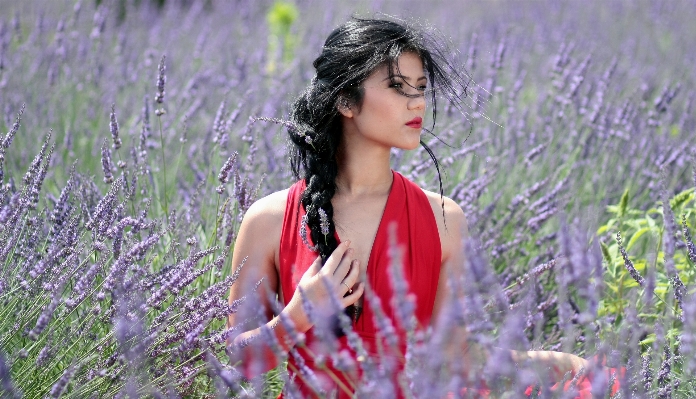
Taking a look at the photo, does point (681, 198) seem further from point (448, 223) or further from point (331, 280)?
point (331, 280)

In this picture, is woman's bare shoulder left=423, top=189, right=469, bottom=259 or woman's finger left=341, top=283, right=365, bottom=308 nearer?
woman's finger left=341, top=283, right=365, bottom=308

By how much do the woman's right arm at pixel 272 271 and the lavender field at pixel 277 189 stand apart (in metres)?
0.06

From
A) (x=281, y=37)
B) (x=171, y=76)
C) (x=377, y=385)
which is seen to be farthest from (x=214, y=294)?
(x=281, y=37)

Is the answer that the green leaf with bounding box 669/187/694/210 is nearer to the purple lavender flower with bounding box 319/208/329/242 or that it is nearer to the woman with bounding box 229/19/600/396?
the woman with bounding box 229/19/600/396

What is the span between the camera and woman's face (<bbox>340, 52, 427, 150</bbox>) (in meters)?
1.89

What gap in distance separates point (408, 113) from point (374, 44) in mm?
197

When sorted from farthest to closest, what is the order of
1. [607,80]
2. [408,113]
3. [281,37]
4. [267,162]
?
1. [281,37]
2. [607,80]
3. [267,162]
4. [408,113]

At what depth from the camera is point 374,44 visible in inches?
77.0

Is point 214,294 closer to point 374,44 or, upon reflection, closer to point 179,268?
point 179,268

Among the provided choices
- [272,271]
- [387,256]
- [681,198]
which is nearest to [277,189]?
[272,271]

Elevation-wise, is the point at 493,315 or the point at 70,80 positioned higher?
the point at 70,80

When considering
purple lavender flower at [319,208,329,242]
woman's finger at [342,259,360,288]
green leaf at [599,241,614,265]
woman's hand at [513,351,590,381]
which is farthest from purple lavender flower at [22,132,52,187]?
green leaf at [599,241,614,265]

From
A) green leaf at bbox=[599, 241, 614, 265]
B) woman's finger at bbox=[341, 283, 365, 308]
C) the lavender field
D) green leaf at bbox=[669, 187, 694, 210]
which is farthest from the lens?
green leaf at bbox=[669, 187, 694, 210]

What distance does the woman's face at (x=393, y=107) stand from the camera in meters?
1.89
